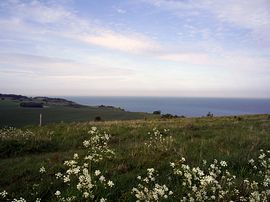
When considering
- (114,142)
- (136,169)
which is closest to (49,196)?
(136,169)

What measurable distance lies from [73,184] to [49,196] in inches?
23.3

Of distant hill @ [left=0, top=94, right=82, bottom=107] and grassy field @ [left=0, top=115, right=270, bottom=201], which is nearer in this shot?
grassy field @ [left=0, top=115, right=270, bottom=201]

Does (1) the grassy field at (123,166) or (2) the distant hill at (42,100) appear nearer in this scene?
(1) the grassy field at (123,166)

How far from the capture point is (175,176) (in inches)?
363

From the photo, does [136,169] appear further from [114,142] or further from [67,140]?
[67,140]

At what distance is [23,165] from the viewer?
1158 cm

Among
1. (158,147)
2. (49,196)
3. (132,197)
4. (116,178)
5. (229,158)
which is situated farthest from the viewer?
(158,147)

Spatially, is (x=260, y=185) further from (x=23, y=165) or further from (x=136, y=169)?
(x=23, y=165)

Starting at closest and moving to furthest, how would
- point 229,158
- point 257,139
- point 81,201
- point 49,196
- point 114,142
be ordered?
point 81,201 → point 49,196 → point 229,158 → point 257,139 → point 114,142

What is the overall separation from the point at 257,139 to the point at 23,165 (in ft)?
29.8

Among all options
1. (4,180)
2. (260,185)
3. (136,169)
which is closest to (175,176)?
(136,169)

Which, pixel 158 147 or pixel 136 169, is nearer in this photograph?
pixel 136 169

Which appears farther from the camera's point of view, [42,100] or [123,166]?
[42,100]

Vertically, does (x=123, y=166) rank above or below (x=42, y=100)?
above
